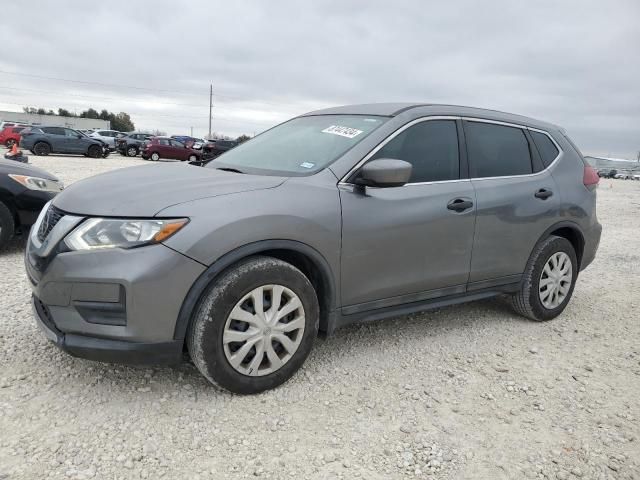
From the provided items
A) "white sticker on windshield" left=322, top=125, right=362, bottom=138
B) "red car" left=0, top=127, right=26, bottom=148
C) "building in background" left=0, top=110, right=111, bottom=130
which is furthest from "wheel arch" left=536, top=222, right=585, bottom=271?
"building in background" left=0, top=110, right=111, bottom=130

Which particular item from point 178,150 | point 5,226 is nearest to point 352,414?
point 5,226

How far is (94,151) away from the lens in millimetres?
23828

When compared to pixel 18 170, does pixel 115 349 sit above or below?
below

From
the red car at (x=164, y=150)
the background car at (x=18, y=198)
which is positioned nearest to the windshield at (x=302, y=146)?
the background car at (x=18, y=198)

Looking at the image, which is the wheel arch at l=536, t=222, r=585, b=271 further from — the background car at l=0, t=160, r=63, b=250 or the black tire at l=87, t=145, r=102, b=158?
the black tire at l=87, t=145, r=102, b=158

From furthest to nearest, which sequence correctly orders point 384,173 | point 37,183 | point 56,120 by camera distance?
point 56,120 < point 37,183 < point 384,173

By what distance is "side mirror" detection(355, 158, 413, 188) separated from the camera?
2828mm

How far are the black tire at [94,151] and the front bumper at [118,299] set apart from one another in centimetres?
2364

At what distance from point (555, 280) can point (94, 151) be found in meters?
23.8

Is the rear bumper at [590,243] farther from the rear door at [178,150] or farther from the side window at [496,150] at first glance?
the rear door at [178,150]

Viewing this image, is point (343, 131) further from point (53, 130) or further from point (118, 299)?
point (53, 130)

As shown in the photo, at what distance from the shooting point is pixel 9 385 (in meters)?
2.68

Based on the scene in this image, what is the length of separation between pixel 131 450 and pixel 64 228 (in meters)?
1.12

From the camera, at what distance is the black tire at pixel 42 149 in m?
22.7
